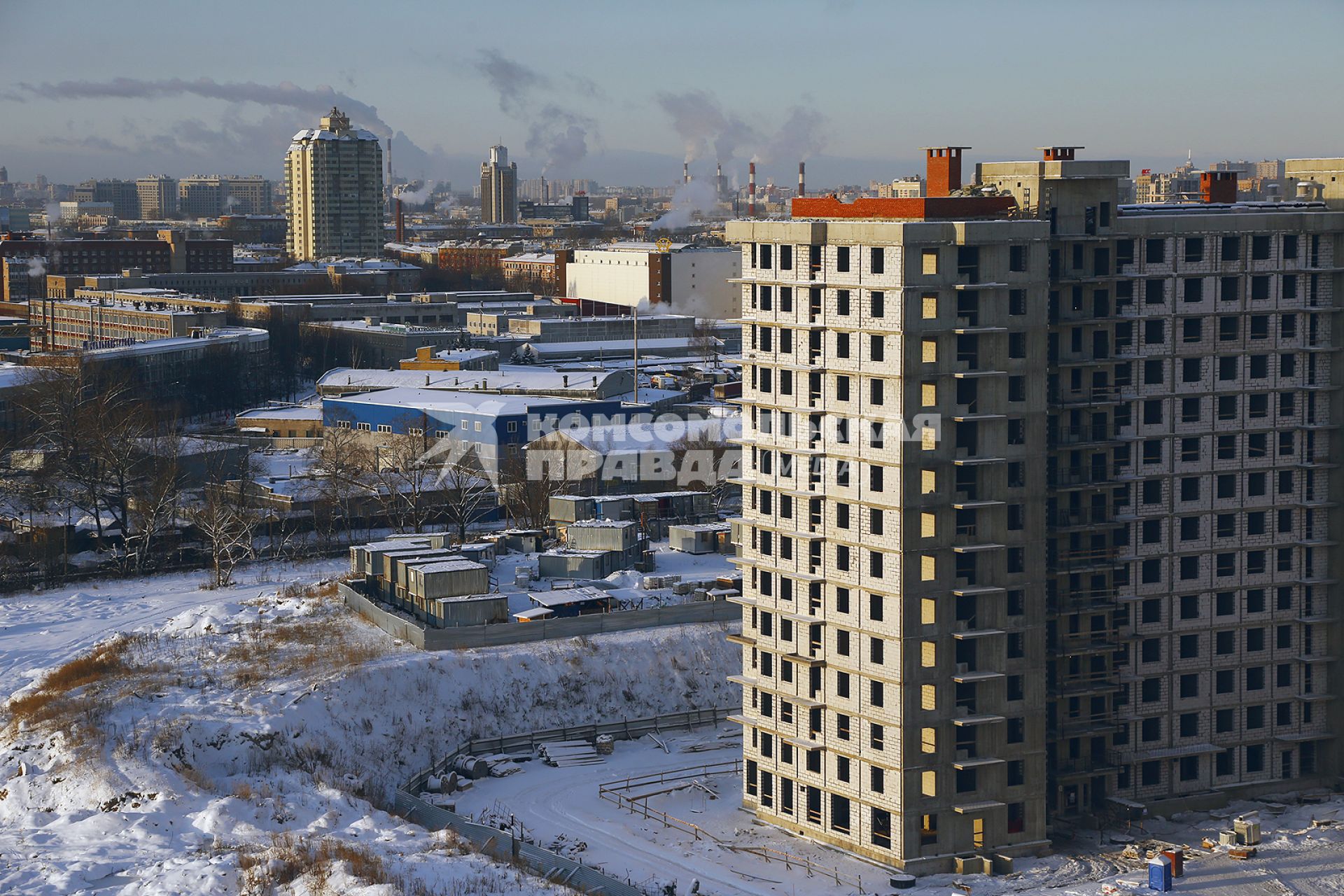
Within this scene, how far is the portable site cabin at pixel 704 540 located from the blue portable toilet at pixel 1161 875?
2364 centimetres

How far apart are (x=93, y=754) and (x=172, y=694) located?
11.7ft

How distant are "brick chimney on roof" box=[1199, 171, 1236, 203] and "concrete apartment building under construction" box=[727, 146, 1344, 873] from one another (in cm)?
7

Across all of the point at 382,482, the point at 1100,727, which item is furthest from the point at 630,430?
the point at 1100,727

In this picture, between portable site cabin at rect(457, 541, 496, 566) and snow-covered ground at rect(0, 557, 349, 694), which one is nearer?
snow-covered ground at rect(0, 557, 349, 694)

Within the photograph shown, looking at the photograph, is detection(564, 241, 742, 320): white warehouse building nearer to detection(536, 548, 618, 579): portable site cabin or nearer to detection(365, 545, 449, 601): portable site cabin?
detection(536, 548, 618, 579): portable site cabin

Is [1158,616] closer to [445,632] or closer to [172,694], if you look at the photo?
[445,632]

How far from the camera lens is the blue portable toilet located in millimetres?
30562

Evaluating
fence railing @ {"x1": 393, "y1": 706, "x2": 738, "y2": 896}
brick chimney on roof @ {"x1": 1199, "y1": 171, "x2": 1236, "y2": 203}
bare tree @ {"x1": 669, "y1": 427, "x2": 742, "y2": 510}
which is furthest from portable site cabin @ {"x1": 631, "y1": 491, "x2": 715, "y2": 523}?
brick chimney on roof @ {"x1": 1199, "y1": 171, "x2": 1236, "y2": 203}

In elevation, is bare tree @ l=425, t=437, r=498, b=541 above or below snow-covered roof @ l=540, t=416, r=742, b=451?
below

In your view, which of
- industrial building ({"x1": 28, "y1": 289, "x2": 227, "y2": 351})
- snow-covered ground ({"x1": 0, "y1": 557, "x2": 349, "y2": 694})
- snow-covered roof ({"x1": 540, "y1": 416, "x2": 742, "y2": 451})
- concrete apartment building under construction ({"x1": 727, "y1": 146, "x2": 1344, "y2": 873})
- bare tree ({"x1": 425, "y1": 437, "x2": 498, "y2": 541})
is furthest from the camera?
industrial building ({"x1": 28, "y1": 289, "x2": 227, "y2": 351})

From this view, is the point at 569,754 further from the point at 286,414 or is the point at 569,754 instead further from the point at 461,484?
the point at 286,414

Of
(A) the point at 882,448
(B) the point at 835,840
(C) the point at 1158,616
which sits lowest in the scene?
(B) the point at 835,840

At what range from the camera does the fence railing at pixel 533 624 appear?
43156 mm

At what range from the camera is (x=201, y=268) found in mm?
172875
